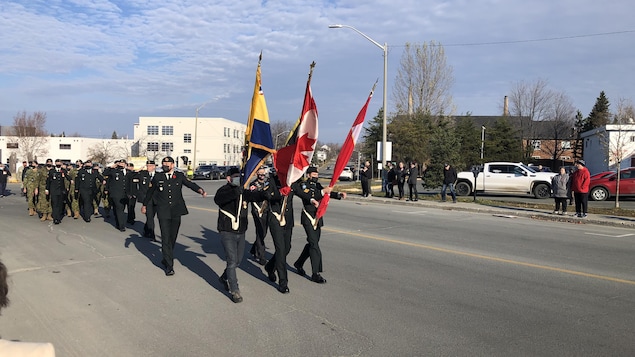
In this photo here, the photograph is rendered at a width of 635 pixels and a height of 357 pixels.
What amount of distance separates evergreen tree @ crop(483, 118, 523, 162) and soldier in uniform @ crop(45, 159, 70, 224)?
149 ft

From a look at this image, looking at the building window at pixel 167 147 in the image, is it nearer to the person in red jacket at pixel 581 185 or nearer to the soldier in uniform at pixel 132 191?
the soldier in uniform at pixel 132 191

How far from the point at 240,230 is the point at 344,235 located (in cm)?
554

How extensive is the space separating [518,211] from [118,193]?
13144 mm

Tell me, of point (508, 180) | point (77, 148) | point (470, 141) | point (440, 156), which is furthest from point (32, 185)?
point (77, 148)

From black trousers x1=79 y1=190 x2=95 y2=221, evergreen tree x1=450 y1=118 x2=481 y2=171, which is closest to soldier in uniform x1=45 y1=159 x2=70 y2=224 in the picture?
black trousers x1=79 y1=190 x2=95 y2=221

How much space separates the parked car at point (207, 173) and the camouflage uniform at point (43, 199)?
34213 mm

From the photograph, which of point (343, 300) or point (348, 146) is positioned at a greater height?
point (348, 146)

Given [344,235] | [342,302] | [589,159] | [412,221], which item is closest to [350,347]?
[342,302]

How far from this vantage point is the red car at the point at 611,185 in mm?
21547

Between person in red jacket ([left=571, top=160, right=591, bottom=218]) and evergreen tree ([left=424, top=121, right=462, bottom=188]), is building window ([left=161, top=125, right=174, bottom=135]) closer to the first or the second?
evergreen tree ([left=424, top=121, right=462, bottom=188])

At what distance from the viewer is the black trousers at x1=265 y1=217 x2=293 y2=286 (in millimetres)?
6695

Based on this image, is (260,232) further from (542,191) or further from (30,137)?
(30,137)

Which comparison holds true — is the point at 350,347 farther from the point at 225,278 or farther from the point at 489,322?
the point at 225,278

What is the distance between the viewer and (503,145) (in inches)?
2029
